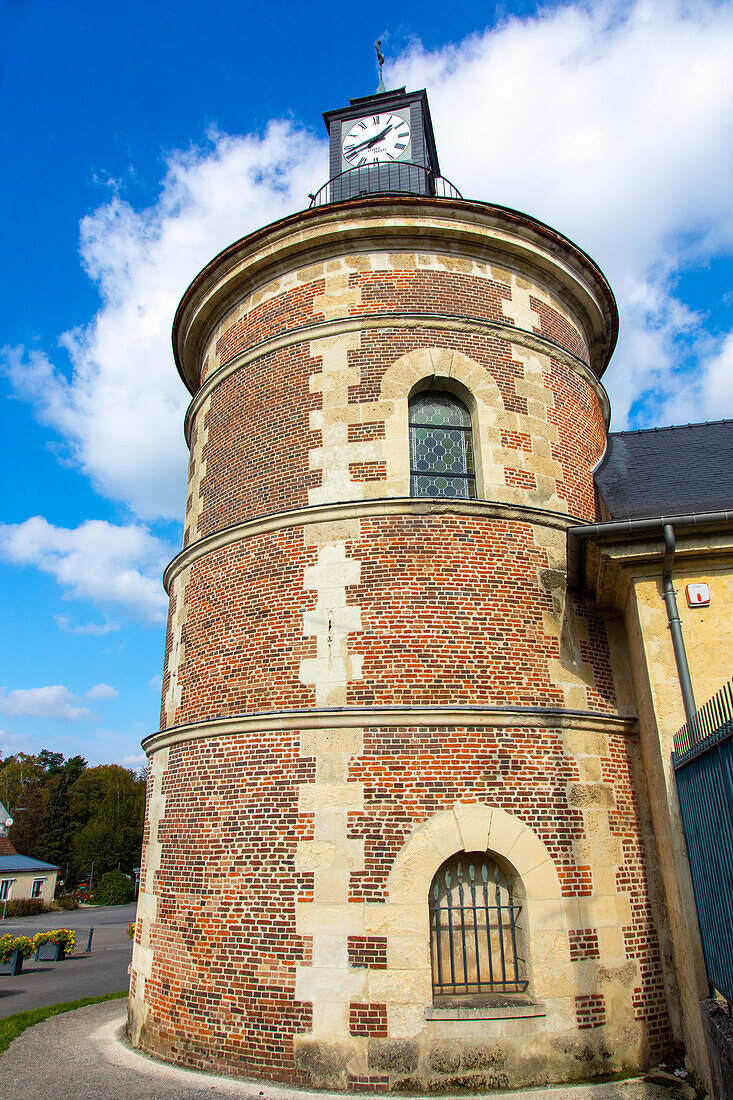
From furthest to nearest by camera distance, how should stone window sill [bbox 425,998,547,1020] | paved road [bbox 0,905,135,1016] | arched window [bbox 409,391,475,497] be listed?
paved road [bbox 0,905,135,1016]
arched window [bbox 409,391,475,497]
stone window sill [bbox 425,998,547,1020]

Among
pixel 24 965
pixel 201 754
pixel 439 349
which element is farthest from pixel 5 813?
pixel 439 349

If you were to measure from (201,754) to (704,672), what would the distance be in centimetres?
566

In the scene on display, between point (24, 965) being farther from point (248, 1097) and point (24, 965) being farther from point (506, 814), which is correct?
point (506, 814)

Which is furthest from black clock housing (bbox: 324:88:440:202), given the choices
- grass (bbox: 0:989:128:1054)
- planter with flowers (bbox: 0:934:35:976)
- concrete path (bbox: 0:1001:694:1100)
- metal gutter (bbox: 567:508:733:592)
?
planter with flowers (bbox: 0:934:35:976)

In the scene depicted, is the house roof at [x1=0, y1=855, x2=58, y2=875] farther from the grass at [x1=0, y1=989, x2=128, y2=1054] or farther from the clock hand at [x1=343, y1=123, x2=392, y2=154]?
the clock hand at [x1=343, y1=123, x2=392, y2=154]

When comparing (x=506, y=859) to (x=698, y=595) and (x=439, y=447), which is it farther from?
(x=439, y=447)

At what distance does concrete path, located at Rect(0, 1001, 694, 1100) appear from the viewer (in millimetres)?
6285

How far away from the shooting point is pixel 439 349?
9250 mm

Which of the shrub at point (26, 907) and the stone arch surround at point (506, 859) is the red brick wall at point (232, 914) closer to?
the stone arch surround at point (506, 859)

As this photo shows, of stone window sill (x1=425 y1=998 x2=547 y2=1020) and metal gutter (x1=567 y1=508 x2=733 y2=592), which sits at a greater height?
metal gutter (x1=567 y1=508 x2=733 y2=592)

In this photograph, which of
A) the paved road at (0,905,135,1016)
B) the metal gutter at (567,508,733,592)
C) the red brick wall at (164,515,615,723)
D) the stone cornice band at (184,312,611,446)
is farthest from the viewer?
the paved road at (0,905,135,1016)

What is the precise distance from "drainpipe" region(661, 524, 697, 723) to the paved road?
36.9ft

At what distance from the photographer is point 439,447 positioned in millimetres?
9094

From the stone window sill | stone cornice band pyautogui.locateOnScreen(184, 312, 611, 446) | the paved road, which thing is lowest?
the paved road
